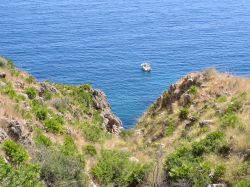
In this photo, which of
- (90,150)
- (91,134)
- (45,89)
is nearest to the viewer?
(90,150)

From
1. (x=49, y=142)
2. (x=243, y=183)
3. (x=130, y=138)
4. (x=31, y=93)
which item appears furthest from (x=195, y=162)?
(x=130, y=138)

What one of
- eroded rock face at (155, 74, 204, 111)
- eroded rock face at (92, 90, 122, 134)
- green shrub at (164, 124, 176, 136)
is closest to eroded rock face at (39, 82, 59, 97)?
eroded rock face at (92, 90, 122, 134)

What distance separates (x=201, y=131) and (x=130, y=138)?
888cm

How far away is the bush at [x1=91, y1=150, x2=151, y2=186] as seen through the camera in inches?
743

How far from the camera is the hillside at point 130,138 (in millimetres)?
16281

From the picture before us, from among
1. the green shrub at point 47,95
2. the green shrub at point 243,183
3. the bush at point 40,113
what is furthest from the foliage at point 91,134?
the green shrub at point 243,183

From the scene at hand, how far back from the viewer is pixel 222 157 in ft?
59.7

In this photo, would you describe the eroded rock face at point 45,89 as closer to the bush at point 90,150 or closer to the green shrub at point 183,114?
the bush at point 90,150

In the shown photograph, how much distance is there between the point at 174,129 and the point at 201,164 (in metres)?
9.99

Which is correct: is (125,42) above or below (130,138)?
above

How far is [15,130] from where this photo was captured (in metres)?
17.6

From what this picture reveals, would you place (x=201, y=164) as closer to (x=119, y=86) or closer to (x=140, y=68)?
(x=119, y=86)

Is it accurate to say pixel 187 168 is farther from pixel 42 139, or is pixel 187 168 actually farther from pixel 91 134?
pixel 91 134

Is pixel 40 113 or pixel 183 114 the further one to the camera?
pixel 183 114
